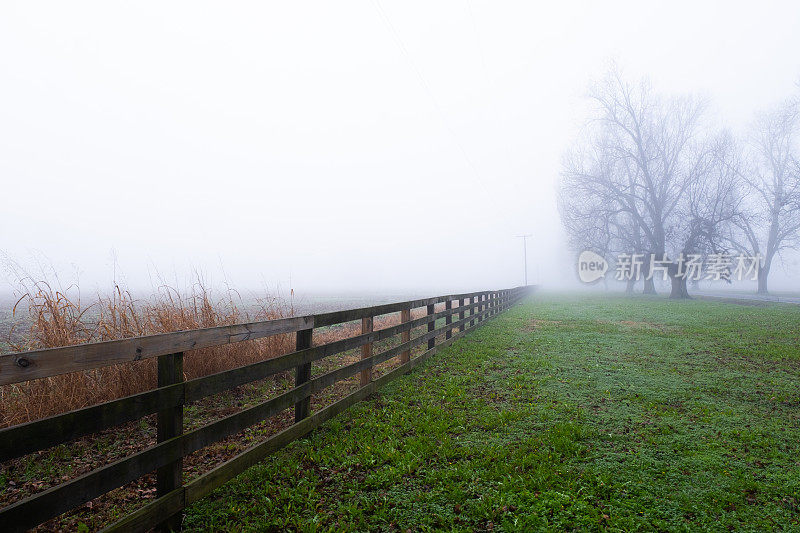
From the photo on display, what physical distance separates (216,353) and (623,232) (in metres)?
37.9

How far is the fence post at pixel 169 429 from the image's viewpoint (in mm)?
2822

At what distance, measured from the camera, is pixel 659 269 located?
111 ft

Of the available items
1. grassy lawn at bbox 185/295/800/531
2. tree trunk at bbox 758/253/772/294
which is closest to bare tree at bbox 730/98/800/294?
tree trunk at bbox 758/253/772/294

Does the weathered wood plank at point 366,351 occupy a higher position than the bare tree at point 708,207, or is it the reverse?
the bare tree at point 708,207

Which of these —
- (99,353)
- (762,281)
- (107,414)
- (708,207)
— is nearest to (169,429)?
(107,414)

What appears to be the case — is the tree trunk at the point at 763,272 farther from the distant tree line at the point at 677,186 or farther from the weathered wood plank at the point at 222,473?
the weathered wood plank at the point at 222,473

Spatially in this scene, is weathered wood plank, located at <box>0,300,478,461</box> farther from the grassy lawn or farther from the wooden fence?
the grassy lawn

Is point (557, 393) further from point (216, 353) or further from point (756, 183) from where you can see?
point (756, 183)

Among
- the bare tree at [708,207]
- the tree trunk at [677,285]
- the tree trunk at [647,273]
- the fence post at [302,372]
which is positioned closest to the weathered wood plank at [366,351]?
the fence post at [302,372]

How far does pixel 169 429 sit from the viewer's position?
2852mm

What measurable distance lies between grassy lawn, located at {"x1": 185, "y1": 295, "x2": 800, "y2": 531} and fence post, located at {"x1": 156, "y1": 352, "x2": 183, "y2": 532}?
204mm

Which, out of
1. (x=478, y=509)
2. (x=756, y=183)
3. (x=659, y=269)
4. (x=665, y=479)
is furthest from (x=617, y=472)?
(x=756, y=183)

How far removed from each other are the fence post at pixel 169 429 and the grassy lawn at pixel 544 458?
204 millimetres

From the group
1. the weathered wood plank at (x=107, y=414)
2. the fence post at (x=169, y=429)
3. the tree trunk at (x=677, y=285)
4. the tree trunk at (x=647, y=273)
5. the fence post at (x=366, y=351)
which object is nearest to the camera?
the weathered wood plank at (x=107, y=414)
